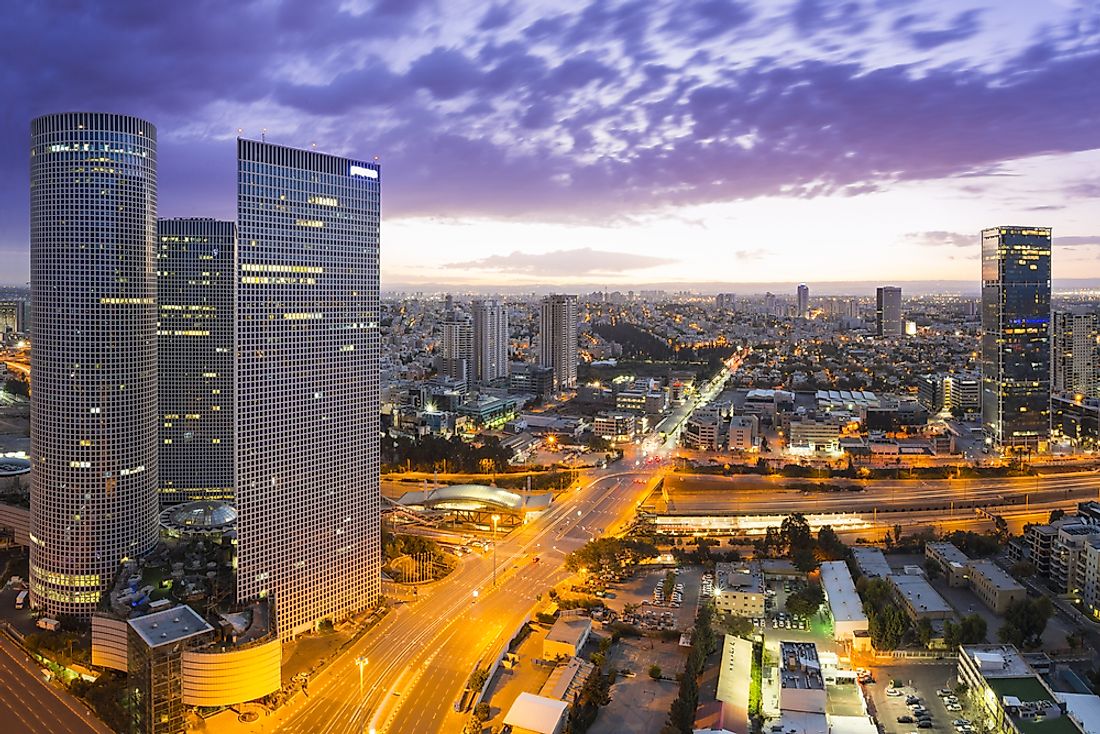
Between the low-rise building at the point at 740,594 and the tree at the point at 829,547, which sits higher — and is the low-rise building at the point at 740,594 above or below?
below

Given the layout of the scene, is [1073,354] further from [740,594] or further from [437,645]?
[437,645]

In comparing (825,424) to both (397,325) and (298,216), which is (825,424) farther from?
(397,325)

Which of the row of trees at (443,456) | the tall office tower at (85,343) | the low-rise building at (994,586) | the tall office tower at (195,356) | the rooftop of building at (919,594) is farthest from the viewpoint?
the row of trees at (443,456)

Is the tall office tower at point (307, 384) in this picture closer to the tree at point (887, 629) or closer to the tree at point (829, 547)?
the tree at point (887, 629)

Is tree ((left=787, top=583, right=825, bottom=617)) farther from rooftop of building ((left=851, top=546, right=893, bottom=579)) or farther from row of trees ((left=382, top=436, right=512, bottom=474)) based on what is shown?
row of trees ((left=382, top=436, right=512, bottom=474))

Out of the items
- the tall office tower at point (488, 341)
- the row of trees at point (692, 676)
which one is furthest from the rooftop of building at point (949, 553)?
the tall office tower at point (488, 341)

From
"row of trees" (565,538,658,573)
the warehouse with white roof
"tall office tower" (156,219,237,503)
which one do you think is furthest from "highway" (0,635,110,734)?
the warehouse with white roof

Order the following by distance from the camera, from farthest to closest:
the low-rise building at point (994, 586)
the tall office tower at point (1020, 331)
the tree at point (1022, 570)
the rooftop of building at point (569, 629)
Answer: the tall office tower at point (1020, 331), the tree at point (1022, 570), the low-rise building at point (994, 586), the rooftop of building at point (569, 629)
